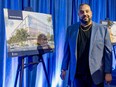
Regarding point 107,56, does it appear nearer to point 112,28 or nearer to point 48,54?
point 48,54

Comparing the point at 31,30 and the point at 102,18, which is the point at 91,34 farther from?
the point at 102,18

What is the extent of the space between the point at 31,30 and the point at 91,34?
2.68 feet

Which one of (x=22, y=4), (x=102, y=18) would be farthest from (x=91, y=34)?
(x=102, y=18)

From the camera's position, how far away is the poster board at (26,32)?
8.58 feet

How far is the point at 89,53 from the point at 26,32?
855mm

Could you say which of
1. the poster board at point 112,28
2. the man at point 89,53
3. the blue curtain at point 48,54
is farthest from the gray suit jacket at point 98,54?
the poster board at point 112,28

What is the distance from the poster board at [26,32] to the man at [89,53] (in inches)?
21.8

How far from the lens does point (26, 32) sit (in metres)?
2.84

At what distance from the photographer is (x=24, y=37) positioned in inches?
110

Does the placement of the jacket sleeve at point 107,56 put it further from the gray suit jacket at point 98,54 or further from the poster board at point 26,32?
the poster board at point 26,32

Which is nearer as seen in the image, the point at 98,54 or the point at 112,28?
the point at 98,54

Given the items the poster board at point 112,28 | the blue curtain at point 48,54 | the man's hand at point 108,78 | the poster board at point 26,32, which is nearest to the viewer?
the man's hand at point 108,78

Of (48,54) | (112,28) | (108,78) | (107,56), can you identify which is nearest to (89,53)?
(107,56)

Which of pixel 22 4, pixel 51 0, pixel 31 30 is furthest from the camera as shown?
pixel 51 0
